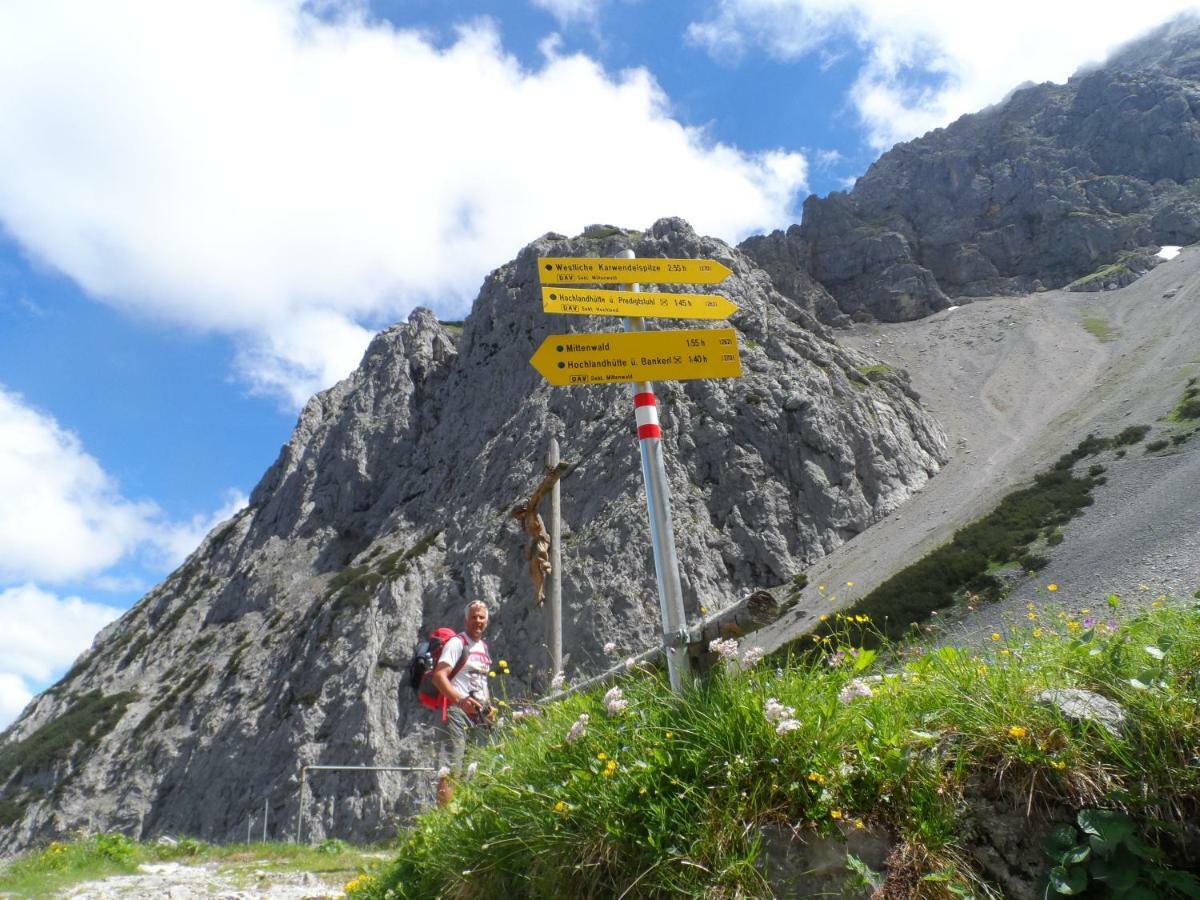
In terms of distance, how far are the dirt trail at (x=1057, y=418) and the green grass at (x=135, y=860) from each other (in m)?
14.6

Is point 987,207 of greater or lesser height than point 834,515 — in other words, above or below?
above

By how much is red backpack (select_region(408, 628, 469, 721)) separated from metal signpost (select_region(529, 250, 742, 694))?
312cm

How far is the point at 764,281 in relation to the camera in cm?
7900

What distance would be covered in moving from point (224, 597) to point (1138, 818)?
8353cm

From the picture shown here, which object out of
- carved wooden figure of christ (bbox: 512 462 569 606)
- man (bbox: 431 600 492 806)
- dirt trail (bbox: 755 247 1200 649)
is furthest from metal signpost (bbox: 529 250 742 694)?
dirt trail (bbox: 755 247 1200 649)

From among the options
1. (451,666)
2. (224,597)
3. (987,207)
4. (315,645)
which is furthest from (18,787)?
(987,207)

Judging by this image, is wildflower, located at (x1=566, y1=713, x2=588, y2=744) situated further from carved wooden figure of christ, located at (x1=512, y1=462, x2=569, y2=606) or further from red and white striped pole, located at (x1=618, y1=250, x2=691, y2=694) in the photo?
carved wooden figure of christ, located at (x1=512, y1=462, x2=569, y2=606)

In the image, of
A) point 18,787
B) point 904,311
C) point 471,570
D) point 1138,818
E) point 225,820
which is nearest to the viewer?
point 1138,818

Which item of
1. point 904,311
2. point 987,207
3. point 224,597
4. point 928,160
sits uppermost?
point 928,160

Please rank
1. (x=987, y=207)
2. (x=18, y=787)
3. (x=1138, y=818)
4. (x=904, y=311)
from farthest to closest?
(x=987, y=207)
(x=904, y=311)
(x=18, y=787)
(x=1138, y=818)

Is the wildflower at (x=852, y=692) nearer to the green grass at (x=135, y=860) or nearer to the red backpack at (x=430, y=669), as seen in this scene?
the red backpack at (x=430, y=669)

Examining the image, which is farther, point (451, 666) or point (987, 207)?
point (987, 207)

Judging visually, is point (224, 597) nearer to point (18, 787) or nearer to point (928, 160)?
point (18, 787)

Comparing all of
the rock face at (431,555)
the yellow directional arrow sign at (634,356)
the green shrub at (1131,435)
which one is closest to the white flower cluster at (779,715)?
the yellow directional arrow sign at (634,356)
